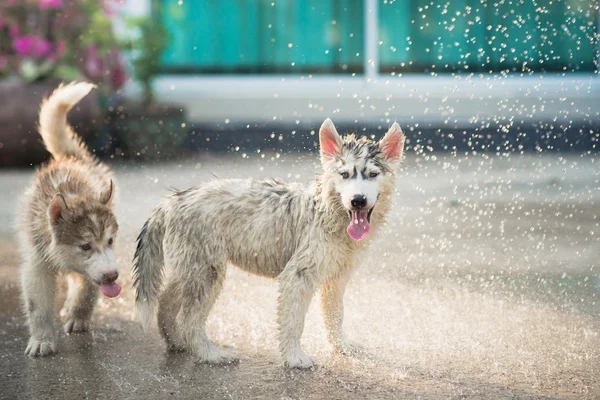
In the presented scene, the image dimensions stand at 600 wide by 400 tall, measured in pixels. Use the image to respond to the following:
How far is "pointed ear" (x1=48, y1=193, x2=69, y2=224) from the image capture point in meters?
4.72

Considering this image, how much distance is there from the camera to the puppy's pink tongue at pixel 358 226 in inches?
175

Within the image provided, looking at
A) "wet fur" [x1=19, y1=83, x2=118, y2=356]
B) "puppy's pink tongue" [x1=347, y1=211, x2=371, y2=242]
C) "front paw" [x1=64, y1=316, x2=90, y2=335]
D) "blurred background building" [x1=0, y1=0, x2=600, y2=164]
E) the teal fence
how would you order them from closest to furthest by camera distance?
"puppy's pink tongue" [x1=347, y1=211, x2=371, y2=242] < "wet fur" [x1=19, y1=83, x2=118, y2=356] < "front paw" [x1=64, y1=316, x2=90, y2=335] < "blurred background building" [x1=0, y1=0, x2=600, y2=164] < the teal fence

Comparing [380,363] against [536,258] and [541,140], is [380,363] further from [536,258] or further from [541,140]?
[541,140]

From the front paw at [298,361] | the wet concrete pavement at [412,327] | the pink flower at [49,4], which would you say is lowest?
the wet concrete pavement at [412,327]

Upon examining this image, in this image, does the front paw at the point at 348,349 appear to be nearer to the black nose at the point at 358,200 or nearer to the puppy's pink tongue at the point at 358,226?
the puppy's pink tongue at the point at 358,226

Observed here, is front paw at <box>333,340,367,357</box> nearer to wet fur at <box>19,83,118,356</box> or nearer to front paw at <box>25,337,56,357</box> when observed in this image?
wet fur at <box>19,83,118,356</box>

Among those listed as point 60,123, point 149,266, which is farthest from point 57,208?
point 60,123

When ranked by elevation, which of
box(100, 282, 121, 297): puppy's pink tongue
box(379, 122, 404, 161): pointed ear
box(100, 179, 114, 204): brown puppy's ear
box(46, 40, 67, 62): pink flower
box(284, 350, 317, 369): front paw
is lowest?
box(284, 350, 317, 369): front paw

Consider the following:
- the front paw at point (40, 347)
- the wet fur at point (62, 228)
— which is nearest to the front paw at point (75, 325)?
the wet fur at point (62, 228)

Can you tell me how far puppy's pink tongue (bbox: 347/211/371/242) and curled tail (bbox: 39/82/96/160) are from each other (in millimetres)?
2121

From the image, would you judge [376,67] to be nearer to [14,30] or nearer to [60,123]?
[14,30]

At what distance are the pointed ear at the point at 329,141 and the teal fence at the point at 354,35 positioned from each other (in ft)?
38.1

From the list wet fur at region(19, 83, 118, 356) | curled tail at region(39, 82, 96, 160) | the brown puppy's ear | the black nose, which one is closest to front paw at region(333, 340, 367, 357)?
the black nose

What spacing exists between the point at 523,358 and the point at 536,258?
95.5 inches
